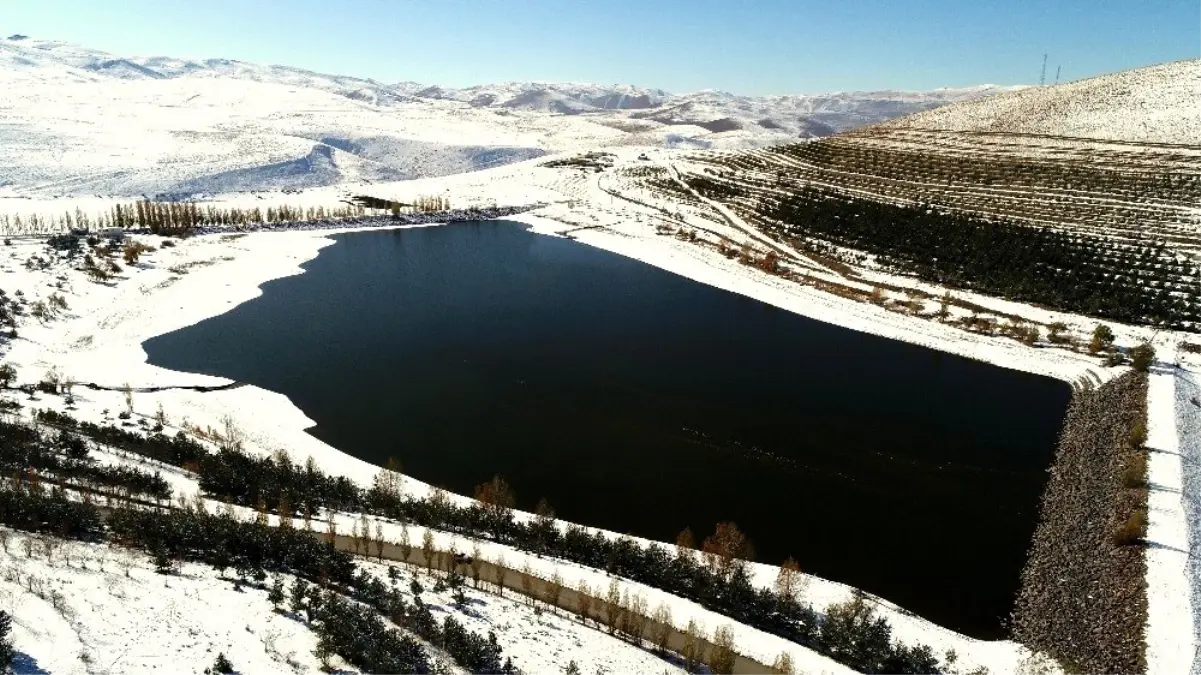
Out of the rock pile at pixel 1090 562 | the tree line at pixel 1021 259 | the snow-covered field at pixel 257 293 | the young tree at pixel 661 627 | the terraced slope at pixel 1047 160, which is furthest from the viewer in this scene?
the terraced slope at pixel 1047 160

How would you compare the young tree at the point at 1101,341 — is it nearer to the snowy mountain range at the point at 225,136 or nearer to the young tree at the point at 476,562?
the young tree at the point at 476,562

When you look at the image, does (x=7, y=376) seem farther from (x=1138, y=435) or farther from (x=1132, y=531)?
(x=1138, y=435)

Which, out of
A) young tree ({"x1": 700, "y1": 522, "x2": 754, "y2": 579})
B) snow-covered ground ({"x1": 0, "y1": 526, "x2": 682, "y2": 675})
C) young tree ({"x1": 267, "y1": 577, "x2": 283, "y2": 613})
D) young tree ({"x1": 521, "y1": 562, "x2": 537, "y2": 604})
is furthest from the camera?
young tree ({"x1": 700, "y1": 522, "x2": 754, "y2": 579})

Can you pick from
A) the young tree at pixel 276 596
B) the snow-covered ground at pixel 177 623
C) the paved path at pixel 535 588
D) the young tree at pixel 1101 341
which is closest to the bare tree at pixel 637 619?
the paved path at pixel 535 588

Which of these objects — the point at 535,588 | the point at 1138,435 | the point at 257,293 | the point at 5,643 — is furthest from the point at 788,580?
the point at 257,293

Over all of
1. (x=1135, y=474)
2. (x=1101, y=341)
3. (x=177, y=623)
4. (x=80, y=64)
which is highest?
(x=80, y=64)

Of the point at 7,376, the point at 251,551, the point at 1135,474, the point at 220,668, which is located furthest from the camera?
the point at 7,376

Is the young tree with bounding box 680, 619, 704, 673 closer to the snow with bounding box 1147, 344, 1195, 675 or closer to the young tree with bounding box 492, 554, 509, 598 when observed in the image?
the young tree with bounding box 492, 554, 509, 598

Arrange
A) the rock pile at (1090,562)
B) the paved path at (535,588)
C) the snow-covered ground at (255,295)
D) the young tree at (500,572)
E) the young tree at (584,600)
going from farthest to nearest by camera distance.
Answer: the snow-covered ground at (255,295) < the young tree at (500,572) < the young tree at (584,600) < the rock pile at (1090,562) < the paved path at (535,588)

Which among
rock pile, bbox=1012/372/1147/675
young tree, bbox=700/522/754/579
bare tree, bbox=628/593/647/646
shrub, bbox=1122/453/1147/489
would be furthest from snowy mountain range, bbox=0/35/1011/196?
shrub, bbox=1122/453/1147/489
